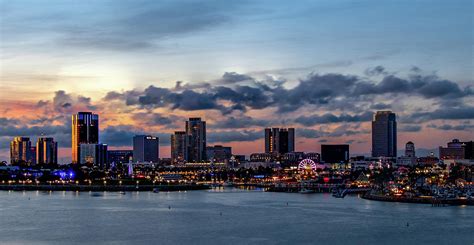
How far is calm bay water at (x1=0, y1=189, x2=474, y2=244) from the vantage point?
34.8m

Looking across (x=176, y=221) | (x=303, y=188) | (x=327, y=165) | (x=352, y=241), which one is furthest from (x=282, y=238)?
(x=327, y=165)

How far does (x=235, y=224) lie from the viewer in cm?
4072

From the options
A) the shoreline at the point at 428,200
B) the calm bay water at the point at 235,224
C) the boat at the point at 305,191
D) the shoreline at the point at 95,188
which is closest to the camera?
the calm bay water at the point at 235,224

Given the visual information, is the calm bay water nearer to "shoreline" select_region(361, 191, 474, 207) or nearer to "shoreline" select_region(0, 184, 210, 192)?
"shoreline" select_region(361, 191, 474, 207)

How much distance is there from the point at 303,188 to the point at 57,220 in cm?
4633

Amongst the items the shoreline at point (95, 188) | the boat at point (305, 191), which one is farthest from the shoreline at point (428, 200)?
the shoreline at point (95, 188)

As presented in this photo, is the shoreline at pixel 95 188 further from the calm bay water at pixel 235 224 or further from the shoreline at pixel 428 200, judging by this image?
the shoreline at pixel 428 200

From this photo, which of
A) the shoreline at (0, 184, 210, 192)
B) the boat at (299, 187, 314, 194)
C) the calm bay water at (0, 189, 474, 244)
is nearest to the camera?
the calm bay water at (0, 189, 474, 244)

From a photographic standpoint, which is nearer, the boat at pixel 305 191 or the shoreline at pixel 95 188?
the boat at pixel 305 191

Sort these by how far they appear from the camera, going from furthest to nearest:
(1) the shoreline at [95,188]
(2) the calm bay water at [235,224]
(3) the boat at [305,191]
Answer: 1. (1) the shoreline at [95,188]
2. (3) the boat at [305,191]
3. (2) the calm bay water at [235,224]

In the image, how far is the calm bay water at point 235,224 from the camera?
3478cm

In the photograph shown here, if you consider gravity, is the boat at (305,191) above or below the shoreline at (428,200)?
below

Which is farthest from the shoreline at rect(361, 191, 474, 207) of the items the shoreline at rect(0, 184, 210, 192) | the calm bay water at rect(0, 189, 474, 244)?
the shoreline at rect(0, 184, 210, 192)

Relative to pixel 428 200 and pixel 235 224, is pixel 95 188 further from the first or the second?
pixel 235 224
